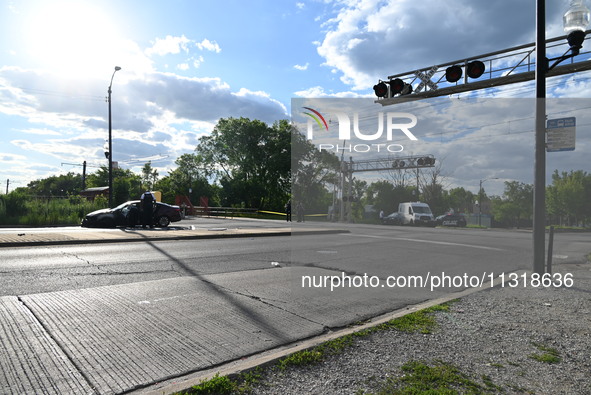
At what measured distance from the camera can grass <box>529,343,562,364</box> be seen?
3.73 metres

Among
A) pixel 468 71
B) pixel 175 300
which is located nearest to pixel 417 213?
pixel 468 71

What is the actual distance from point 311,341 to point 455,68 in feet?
37.3

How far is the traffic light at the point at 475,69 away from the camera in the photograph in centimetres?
1249

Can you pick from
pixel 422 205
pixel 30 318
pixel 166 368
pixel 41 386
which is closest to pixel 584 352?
pixel 166 368

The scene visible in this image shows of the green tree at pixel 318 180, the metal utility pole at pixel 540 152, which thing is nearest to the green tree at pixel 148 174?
the green tree at pixel 318 180

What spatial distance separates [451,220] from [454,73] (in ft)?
54.0

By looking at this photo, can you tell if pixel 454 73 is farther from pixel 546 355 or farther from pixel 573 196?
pixel 546 355

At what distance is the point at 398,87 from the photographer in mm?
14422

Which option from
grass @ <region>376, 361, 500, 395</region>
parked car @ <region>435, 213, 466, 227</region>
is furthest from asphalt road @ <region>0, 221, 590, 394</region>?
parked car @ <region>435, 213, 466, 227</region>

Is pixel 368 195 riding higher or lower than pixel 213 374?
higher

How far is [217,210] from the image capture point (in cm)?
4403

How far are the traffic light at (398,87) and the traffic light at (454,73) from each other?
1.90 meters

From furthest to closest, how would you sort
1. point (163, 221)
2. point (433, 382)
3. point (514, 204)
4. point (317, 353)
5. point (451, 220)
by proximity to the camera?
point (451, 220) < point (163, 221) < point (514, 204) < point (317, 353) < point (433, 382)

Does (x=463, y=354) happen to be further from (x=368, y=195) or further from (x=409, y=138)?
(x=368, y=195)
